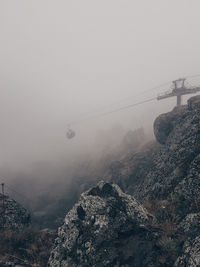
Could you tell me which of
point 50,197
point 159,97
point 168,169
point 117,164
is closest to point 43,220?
point 50,197

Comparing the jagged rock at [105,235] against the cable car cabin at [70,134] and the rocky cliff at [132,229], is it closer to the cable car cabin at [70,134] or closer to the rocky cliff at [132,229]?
the rocky cliff at [132,229]

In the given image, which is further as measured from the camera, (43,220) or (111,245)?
(43,220)

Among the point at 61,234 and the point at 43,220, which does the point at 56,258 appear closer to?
the point at 61,234

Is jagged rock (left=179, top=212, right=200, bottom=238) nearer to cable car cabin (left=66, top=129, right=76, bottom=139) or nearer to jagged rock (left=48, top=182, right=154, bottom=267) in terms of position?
jagged rock (left=48, top=182, right=154, bottom=267)

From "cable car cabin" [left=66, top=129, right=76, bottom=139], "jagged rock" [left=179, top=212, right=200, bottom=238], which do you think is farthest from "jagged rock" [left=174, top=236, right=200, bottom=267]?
"cable car cabin" [left=66, top=129, right=76, bottom=139]

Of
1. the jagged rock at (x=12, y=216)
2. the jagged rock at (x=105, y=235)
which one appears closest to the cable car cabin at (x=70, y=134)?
the jagged rock at (x=12, y=216)

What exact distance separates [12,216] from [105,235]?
1037 cm

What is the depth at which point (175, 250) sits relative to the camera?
1104 centimetres

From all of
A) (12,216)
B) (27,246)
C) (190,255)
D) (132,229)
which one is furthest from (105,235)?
(12,216)

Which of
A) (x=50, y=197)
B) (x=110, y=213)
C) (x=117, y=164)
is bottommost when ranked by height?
(x=50, y=197)

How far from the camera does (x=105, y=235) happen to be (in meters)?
12.1

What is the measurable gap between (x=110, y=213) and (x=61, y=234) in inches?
135

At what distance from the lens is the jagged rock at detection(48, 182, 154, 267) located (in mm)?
11469

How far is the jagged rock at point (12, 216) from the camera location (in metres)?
17.6
